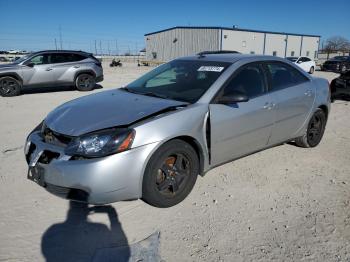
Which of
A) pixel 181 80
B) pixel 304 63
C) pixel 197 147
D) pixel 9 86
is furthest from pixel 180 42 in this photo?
pixel 197 147

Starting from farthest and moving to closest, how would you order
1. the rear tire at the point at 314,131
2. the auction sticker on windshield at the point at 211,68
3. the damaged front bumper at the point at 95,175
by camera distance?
the rear tire at the point at 314,131, the auction sticker on windshield at the point at 211,68, the damaged front bumper at the point at 95,175

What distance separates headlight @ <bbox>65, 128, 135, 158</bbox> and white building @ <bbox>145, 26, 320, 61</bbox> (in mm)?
39980

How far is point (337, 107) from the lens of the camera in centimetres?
966

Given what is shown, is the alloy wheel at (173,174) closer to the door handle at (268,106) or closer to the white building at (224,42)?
the door handle at (268,106)

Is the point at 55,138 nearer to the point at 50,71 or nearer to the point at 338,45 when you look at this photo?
the point at 50,71

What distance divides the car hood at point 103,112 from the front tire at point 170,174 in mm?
427

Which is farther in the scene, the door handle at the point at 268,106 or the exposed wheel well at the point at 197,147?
the door handle at the point at 268,106

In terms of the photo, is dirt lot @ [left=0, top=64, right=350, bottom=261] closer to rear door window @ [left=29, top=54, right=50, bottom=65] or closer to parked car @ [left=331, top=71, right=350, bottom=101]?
parked car @ [left=331, top=71, right=350, bottom=101]

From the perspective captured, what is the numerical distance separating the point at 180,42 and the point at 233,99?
43950 mm

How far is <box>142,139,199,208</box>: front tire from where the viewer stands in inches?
127

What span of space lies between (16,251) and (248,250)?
1957 millimetres

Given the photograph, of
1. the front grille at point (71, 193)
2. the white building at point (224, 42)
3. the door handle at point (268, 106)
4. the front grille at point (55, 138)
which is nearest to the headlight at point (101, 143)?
→ the front grille at point (55, 138)

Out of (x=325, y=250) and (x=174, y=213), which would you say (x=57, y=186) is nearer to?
(x=174, y=213)

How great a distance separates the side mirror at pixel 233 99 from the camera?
367 centimetres
